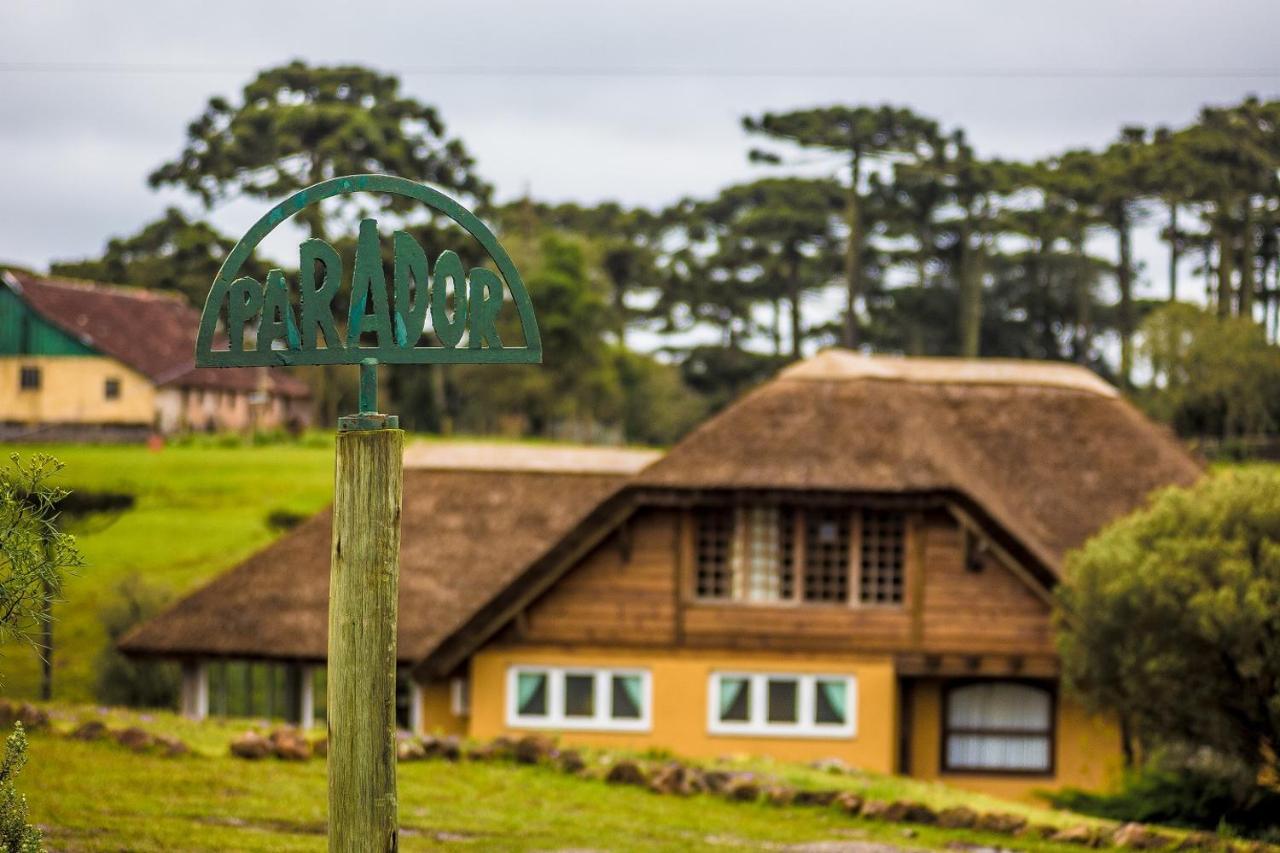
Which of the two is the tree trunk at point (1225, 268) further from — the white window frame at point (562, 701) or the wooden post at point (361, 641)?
the wooden post at point (361, 641)

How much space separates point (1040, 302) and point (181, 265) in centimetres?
2937

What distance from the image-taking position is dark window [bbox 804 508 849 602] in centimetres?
2445

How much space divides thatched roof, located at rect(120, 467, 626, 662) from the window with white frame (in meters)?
6.34

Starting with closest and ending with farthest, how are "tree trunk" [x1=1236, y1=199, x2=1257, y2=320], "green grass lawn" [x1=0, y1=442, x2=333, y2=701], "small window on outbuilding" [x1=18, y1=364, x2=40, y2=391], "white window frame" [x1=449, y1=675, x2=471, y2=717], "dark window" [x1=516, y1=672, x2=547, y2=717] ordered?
"dark window" [x1=516, y1=672, x2=547, y2=717] < "white window frame" [x1=449, y1=675, x2=471, y2=717] < "green grass lawn" [x1=0, y1=442, x2=333, y2=701] < "tree trunk" [x1=1236, y1=199, x2=1257, y2=320] < "small window on outbuilding" [x1=18, y1=364, x2=40, y2=391]

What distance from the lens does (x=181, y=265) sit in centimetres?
5659

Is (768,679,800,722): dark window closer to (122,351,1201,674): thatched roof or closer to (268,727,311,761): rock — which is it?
(122,351,1201,674): thatched roof

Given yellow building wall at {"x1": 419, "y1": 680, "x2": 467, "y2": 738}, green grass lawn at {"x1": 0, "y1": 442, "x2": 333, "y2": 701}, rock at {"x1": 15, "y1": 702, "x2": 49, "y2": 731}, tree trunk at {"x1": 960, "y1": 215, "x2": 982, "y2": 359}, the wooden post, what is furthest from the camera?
tree trunk at {"x1": 960, "y1": 215, "x2": 982, "y2": 359}

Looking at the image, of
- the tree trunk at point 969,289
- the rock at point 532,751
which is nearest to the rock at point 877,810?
the rock at point 532,751

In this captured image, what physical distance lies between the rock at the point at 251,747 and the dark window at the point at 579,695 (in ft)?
22.6

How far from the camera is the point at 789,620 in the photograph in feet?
79.8

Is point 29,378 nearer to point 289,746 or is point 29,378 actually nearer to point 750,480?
point 750,480

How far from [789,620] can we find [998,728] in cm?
362

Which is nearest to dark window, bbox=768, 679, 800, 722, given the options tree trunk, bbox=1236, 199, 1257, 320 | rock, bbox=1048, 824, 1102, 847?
rock, bbox=1048, 824, 1102, 847

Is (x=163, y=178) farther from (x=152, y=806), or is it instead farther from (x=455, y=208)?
(x=455, y=208)
